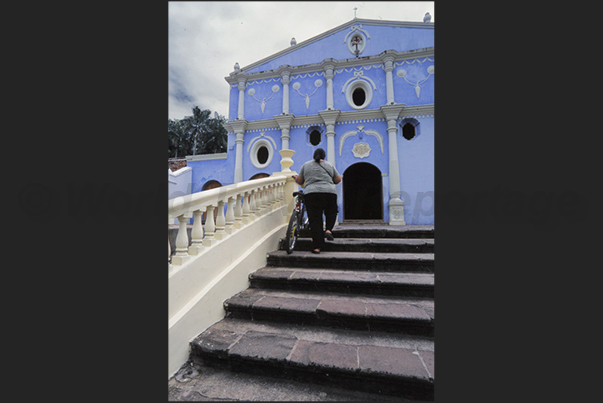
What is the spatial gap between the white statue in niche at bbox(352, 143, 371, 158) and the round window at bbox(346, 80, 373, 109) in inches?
56.8

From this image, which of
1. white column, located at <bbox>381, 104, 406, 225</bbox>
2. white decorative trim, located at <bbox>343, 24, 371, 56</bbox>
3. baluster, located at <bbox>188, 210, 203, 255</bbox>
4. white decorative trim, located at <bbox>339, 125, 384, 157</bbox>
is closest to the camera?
baluster, located at <bbox>188, 210, 203, 255</bbox>

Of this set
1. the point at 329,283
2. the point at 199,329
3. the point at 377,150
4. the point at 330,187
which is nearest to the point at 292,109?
the point at 377,150

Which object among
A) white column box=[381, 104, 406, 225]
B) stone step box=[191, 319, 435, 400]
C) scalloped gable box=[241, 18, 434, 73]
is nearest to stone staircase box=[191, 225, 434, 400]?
stone step box=[191, 319, 435, 400]

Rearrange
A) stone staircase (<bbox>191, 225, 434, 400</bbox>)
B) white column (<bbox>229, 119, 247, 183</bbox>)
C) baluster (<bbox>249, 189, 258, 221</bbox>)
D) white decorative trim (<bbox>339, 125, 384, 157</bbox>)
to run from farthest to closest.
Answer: white column (<bbox>229, 119, 247, 183</bbox>), white decorative trim (<bbox>339, 125, 384, 157</bbox>), baluster (<bbox>249, 189, 258, 221</bbox>), stone staircase (<bbox>191, 225, 434, 400</bbox>)

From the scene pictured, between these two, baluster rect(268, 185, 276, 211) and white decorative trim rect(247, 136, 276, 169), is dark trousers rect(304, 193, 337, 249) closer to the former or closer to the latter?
baluster rect(268, 185, 276, 211)

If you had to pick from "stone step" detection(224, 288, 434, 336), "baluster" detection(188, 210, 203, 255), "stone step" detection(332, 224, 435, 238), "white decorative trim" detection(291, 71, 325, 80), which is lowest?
"stone step" detection(224, 288, 434, 336)

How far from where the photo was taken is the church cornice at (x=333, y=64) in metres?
8.94

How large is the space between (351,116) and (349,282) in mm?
7703

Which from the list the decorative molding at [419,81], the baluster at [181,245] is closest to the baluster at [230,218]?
the baluster at [181,245]

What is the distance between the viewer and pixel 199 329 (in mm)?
2215

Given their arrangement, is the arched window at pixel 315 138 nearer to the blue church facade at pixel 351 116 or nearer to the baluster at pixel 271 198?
the blue church facade at pixel 351 116

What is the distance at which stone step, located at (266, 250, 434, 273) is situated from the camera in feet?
10.5

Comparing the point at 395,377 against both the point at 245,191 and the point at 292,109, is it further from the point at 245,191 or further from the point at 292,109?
the point at 292,109

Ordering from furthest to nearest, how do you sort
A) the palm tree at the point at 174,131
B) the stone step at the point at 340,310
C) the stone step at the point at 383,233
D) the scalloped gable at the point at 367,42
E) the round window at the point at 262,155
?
the round window at the point at 262,155 < the scalloped gable at the point at 367,42 < the stone step at the point at 383,233 < the stone step at the point at 340,310 < the palm tree at the point at 174,131
